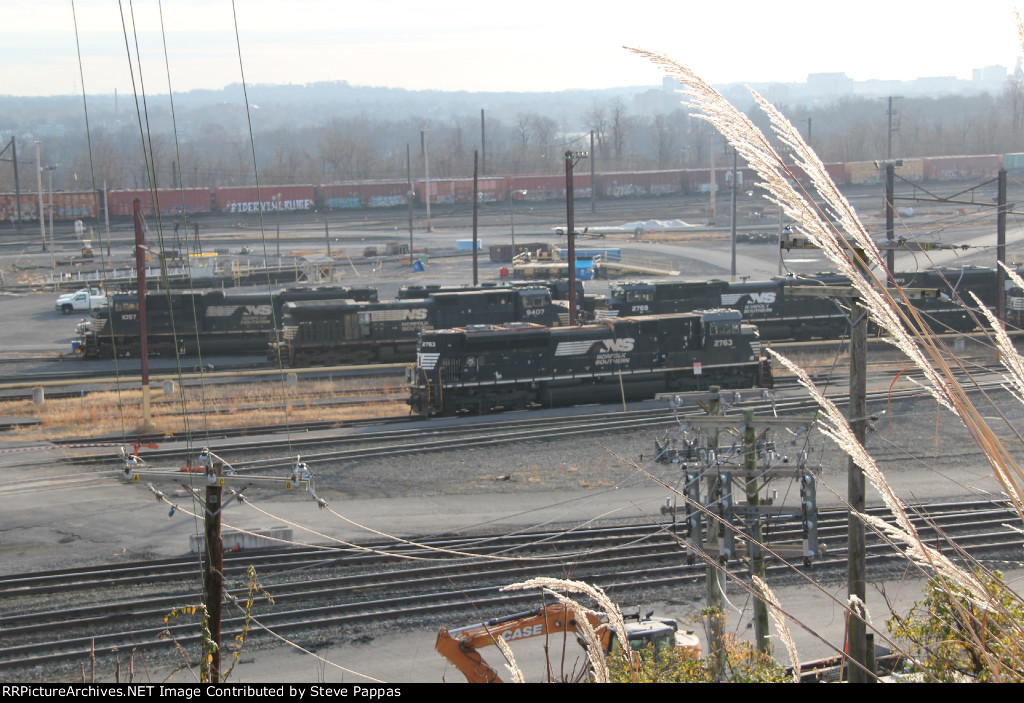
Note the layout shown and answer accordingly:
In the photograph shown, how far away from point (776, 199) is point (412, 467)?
2030cm

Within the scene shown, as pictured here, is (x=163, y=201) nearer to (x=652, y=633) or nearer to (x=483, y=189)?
(x=483, y=189)

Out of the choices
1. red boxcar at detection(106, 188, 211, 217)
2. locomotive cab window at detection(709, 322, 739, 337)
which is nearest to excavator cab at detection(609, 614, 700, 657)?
locomotive cab window at detection(709, 322, 739, 337)

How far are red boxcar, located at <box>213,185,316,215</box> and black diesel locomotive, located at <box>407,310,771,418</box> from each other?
188 ft

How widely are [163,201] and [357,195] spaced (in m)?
19.4

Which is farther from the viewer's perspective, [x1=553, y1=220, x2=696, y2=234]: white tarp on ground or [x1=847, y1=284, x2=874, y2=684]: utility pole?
[x1=553, y1=220, x2=696, y2=234]: white tarp on ground

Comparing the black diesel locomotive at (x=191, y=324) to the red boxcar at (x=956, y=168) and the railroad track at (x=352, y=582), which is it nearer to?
the railroad track at (x=352, y=582)

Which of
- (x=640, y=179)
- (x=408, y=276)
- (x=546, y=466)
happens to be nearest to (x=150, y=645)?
(x=546, y=466)

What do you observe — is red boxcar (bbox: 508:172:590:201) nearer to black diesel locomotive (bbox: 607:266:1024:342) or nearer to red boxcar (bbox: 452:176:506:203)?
red boxcar (bbox: 452:176:506:203)

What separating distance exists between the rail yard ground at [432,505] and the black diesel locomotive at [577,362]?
377cm

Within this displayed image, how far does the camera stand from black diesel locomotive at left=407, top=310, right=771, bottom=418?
1061 inches

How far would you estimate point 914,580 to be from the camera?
1577 centimetres

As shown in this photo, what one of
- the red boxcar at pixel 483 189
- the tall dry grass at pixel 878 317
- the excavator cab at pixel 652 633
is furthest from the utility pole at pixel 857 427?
the red boxcar at pixel 483 189

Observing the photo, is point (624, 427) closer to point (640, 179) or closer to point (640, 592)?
point (640, 592)
